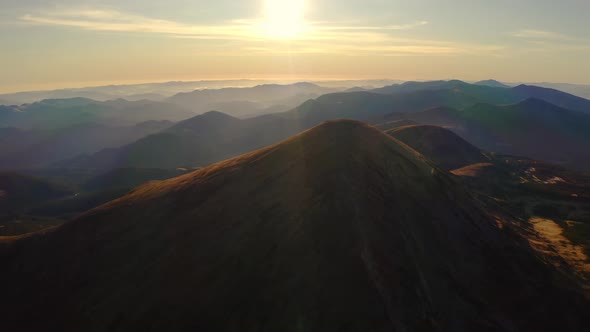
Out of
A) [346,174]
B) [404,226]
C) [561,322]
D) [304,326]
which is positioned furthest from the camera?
[346,174]

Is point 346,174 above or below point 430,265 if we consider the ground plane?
above

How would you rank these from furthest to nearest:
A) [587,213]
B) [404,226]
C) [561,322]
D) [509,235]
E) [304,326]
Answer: [587,213], [509,235], [404,226], [561,322], [304,326]

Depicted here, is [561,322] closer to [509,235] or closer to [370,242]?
[509,235]

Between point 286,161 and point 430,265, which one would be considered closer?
point 430,265

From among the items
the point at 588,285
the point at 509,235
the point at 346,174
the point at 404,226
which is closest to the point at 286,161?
the point at 346,174

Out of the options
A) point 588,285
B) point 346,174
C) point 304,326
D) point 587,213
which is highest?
point 346,174

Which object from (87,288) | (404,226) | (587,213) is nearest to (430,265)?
(404,226)
